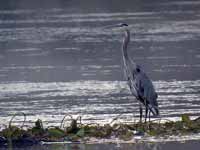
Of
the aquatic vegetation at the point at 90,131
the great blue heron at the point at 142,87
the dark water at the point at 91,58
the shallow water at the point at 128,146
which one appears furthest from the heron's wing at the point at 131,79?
the shallow water at the point at 128,146

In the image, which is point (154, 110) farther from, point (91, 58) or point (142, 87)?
point (91, 58)

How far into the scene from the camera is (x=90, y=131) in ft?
42.0

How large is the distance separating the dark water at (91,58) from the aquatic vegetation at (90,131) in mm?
1065

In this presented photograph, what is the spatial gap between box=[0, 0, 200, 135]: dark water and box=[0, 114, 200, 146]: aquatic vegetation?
1.06 m

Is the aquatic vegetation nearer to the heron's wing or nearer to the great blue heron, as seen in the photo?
the great blue heron

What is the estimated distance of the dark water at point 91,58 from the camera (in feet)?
51.1

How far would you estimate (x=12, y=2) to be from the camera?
131ft

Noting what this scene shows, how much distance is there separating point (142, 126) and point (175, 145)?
1.26m

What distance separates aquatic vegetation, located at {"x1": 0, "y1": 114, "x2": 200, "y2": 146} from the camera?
489 inches

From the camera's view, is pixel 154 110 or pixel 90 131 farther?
pixel 154 110

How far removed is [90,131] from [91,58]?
9.60 meters

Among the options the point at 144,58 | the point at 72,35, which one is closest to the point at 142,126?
the point at 144,58

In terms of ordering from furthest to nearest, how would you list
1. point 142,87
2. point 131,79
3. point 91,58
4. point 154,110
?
point 91,58, point 131,79, point 142,87, point 154,110

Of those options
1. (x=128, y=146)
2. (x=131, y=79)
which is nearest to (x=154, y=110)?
(x=131, y=79)
